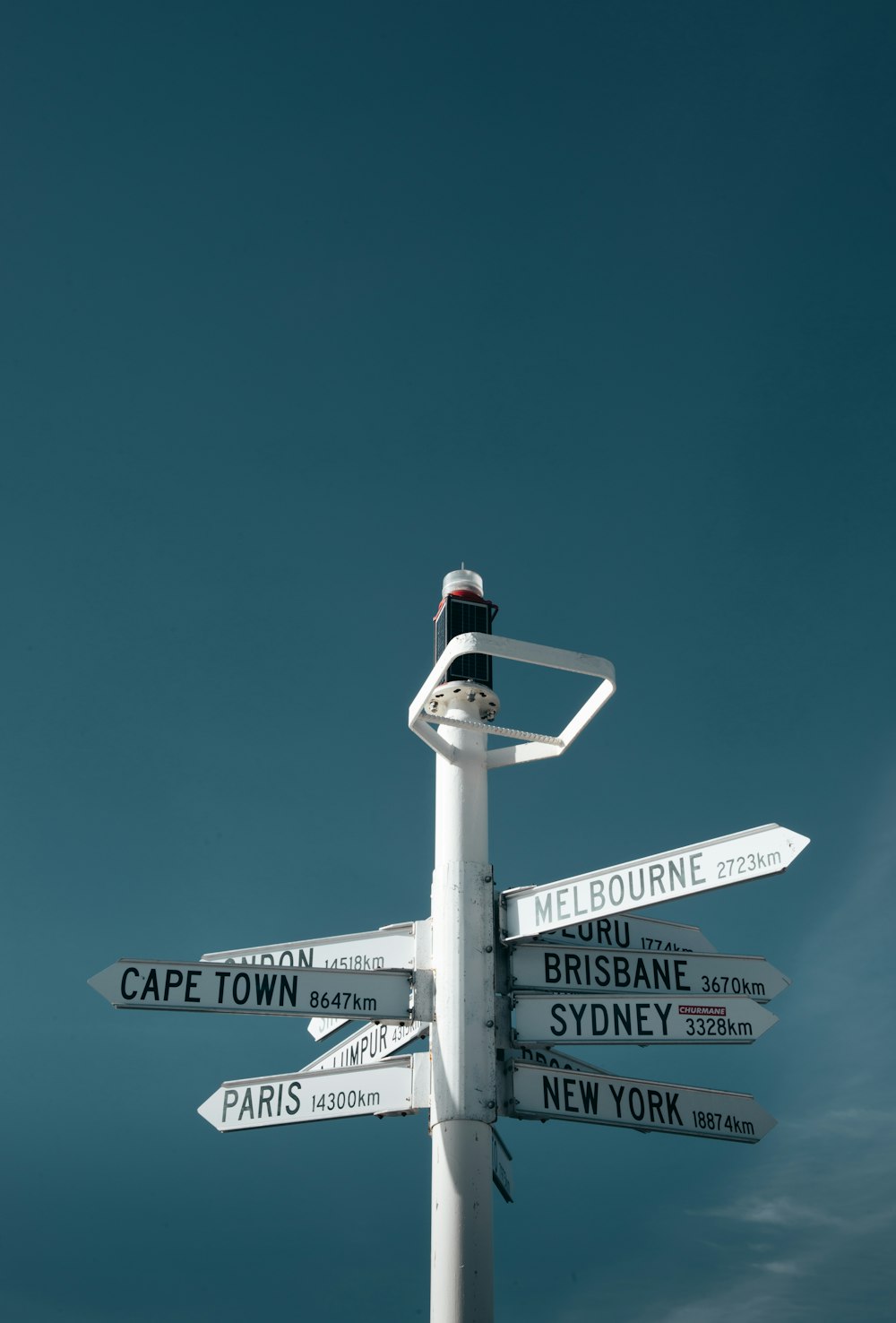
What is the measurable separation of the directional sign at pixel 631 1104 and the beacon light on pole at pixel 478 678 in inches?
103

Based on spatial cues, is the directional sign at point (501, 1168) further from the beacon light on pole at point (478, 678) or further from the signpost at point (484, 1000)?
the beacon light on pole at point (478, 678)

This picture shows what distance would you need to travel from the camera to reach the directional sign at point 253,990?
29.9 feet

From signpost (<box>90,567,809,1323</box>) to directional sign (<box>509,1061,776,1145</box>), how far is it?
12 millimetres

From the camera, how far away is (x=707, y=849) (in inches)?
357

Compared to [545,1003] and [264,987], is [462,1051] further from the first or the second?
[264,987]

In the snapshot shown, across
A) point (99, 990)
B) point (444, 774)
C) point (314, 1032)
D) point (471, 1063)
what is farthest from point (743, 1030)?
point (99, 990)

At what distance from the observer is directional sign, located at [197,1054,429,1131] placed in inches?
373

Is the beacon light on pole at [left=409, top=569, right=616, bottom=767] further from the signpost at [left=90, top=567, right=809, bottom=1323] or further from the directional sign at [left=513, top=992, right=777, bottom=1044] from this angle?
the directional sign at [left=513, top=992, right=777, bottom=1044]

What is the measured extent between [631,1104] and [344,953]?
2.64 m

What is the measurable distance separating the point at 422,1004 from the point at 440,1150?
1.08 meters

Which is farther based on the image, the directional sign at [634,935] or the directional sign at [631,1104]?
the directional sign at [634,935]

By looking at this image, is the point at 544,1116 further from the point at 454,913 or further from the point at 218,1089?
the point at 218,1089

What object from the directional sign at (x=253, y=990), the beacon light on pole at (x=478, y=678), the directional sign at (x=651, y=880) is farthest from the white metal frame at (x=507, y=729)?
the directional sign at (x=253, y=990)

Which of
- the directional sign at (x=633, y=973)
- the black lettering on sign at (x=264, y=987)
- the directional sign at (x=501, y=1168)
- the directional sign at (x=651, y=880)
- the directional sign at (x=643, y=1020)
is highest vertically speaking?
the directional sign at (x=651, y=880)
